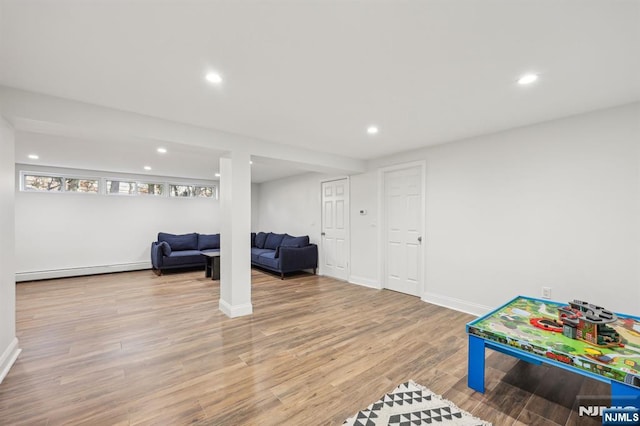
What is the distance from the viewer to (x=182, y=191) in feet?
24.5

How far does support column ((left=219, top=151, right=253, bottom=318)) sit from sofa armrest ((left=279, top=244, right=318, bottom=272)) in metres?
2.08

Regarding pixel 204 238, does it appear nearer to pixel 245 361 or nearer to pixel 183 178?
pixel 183 178

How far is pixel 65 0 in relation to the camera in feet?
4.53

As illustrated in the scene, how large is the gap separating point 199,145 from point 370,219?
10.6 ft

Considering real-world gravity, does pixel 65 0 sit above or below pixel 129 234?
above

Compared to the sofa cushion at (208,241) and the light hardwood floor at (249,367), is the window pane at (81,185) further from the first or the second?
the light hardwood floor at (249,367)

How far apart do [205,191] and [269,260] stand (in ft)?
11.0

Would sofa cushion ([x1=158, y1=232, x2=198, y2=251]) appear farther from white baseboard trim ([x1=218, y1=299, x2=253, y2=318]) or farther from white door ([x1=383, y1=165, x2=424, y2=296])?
white door ([x1=383, y1=165, x2=424, y2=296])

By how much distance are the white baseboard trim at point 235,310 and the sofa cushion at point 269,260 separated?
84.0 inches

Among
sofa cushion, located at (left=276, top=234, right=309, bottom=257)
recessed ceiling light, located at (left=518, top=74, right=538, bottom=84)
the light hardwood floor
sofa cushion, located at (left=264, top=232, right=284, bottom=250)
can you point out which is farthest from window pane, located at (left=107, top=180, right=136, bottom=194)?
recessed ceiling light, located at (left=518, top=74, right=538, bottom=84)

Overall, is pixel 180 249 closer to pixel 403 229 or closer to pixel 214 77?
pixel 403 229

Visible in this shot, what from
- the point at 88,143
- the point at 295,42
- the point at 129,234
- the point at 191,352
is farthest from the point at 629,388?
the point at 129,234

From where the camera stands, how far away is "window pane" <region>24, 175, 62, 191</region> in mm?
5648

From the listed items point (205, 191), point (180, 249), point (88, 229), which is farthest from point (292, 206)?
point (88, 229)
